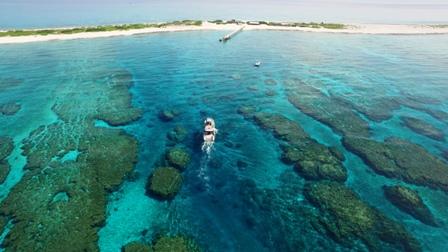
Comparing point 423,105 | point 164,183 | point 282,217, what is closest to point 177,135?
point 164,183

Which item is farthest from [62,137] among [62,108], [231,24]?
[231,24]

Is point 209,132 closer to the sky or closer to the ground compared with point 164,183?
closer to the sky

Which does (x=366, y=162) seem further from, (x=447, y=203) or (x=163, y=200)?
(x=163, y=200)

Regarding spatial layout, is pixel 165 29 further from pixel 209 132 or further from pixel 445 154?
pixel 445 154

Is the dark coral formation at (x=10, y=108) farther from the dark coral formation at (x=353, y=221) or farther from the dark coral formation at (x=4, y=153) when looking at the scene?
the dark coral formation at (x=353, y=221)

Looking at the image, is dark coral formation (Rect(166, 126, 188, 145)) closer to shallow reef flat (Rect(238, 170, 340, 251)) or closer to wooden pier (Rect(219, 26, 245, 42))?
shallow reef flat (Rect(238, 170, 340, 251))

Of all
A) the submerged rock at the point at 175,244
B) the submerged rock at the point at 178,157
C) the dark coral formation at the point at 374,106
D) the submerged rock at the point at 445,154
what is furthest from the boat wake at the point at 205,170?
the submerged rock at the point at 445,154
